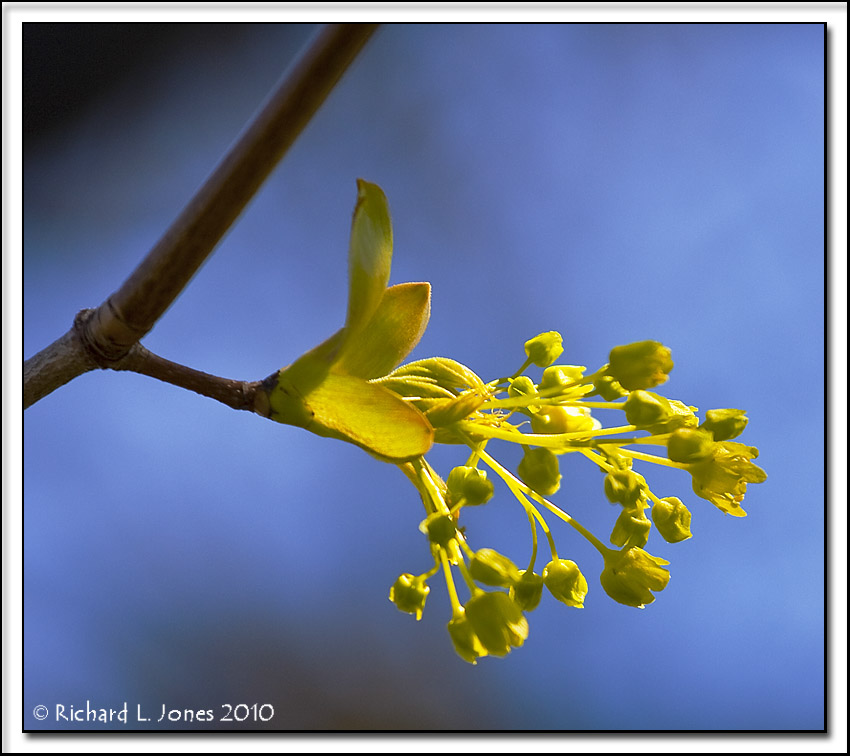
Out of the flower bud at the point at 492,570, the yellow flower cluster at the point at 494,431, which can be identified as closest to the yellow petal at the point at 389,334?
the yellow flower cluster at the point at 494,431

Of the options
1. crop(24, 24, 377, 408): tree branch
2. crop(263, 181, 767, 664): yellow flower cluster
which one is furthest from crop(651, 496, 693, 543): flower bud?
crop(24, 24, 377, 408): tree branch

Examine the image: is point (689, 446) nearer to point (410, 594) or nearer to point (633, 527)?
point (633, 527)

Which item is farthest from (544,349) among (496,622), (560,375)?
(496,622)

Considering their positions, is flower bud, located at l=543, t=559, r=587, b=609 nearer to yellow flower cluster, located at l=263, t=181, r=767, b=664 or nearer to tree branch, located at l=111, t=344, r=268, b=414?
yellow flower cluster, located at l=263, t=181, r=767, b=664

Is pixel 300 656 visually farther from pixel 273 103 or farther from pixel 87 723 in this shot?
pixel 273 103
